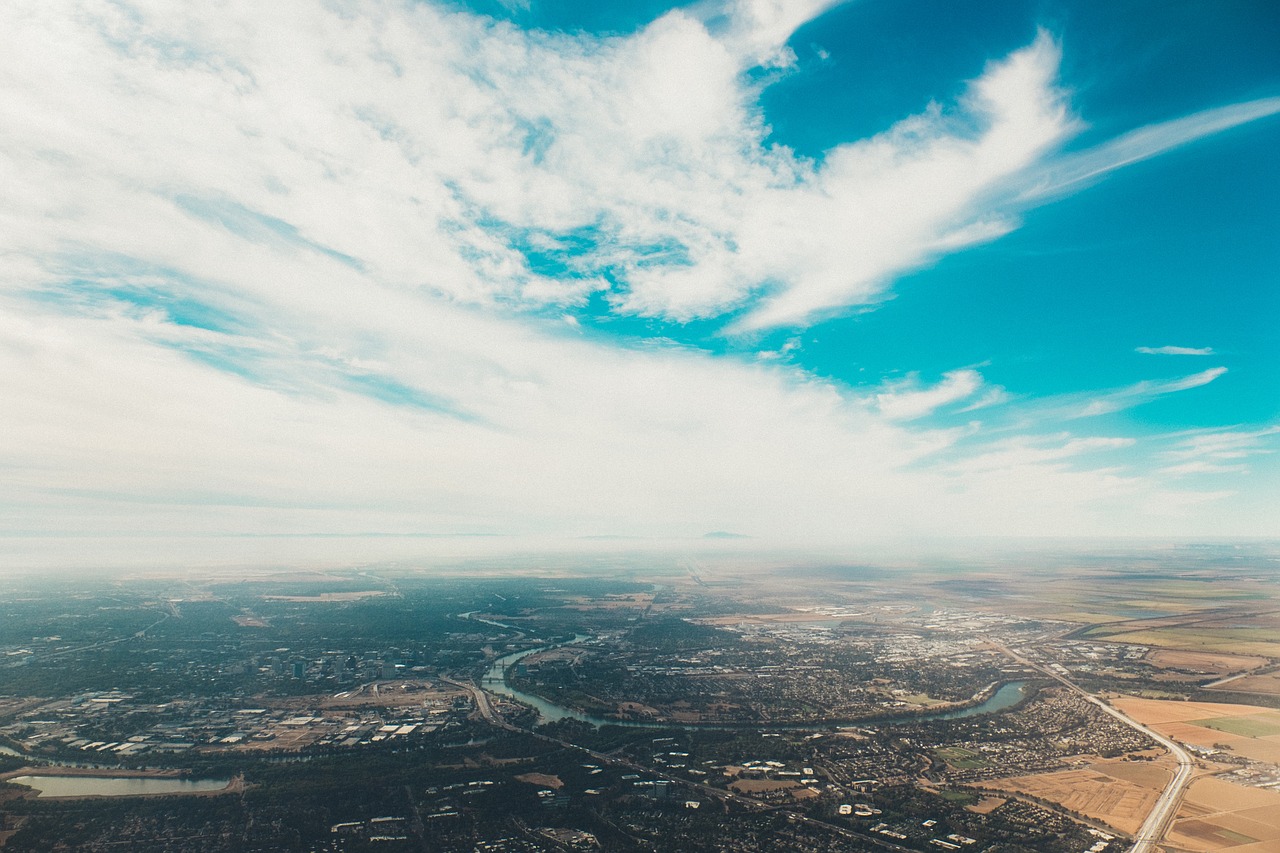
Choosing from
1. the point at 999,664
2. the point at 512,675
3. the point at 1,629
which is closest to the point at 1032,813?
the point at 999,664

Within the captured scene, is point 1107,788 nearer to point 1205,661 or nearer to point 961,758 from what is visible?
point 961,758

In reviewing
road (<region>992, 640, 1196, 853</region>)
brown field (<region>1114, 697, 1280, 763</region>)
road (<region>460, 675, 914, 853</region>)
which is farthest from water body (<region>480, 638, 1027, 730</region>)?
brown field (<region>1114, 697, 1280, 763</region>)

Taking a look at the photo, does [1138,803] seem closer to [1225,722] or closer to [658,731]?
[1225,722]

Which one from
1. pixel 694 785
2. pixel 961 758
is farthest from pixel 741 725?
pixel 961 758

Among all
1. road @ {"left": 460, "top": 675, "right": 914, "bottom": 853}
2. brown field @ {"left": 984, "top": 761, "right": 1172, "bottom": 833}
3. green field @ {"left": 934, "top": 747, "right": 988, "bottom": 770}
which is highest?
brown field @ {"left": 984, "top": 761, "right": 1172, "bottom": 833}

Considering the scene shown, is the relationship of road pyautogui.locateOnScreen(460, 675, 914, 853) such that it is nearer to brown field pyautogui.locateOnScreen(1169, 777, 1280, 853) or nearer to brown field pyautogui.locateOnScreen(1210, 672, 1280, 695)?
brown field pyautogui.locateOnScreen(1169, 777, 1280, 853)

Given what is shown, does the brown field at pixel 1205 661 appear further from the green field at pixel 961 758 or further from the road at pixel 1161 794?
the green field at pixel 961 758
